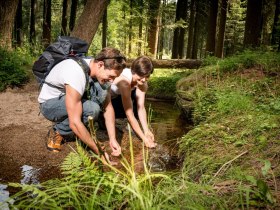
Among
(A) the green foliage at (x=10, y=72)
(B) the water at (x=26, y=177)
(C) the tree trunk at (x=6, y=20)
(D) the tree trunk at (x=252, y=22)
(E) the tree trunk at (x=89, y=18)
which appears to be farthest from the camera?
(D) the tree trunk at (x=252, y=22)

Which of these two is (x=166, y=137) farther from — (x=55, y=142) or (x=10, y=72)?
(x=10, y=72)

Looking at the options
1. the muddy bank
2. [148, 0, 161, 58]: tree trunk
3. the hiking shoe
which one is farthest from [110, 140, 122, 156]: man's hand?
[148, 0, 161, 58]: tree trunk

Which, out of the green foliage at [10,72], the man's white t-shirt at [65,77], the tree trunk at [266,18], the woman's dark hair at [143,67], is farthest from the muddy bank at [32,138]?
the tree trunk at [266,18]

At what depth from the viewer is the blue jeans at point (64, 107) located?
3564mm

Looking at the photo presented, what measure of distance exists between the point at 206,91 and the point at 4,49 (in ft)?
18.6

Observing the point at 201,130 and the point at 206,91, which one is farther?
the point at 206,91

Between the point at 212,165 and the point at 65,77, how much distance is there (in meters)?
1.74

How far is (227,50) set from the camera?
27.6m

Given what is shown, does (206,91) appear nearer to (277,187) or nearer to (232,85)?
(232,85)

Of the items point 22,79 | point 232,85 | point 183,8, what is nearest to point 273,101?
point 232,85

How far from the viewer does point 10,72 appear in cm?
738

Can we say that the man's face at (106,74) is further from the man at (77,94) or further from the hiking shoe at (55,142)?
the hiking shoe at (55,142)

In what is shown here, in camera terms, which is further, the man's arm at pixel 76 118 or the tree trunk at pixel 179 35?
the tree trunk at pixel 179 35

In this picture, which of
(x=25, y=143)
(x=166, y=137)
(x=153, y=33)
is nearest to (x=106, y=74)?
(x=25, y=143)
